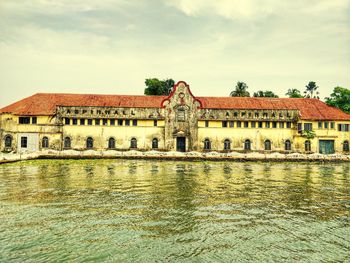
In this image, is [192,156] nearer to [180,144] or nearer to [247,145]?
[180,144]

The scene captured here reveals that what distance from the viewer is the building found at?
1657 inches

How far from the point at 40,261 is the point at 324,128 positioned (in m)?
44.6

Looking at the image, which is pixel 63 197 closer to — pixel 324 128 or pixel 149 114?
pixel 149 114

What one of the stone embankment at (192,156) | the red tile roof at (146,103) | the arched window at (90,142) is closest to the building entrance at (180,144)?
the stone embankment at (192,156)

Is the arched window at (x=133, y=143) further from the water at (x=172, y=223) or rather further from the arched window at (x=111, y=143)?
the water at (x=172, y=223)

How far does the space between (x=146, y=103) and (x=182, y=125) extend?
253 inches

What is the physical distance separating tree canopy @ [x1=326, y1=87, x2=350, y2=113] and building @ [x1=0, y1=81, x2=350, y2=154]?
692cm

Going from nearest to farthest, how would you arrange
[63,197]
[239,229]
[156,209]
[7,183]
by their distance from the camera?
[239,229], [156,209], [63,197], [7,183]

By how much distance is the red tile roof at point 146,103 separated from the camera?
43.1m

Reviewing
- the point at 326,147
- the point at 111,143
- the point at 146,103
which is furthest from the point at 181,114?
the point at 326,147

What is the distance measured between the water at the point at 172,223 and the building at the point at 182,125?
81.1ft

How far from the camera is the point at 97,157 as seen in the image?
37.6m

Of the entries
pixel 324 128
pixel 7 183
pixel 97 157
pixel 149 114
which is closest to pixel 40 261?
pixel 7 183

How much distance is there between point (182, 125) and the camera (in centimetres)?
4347
